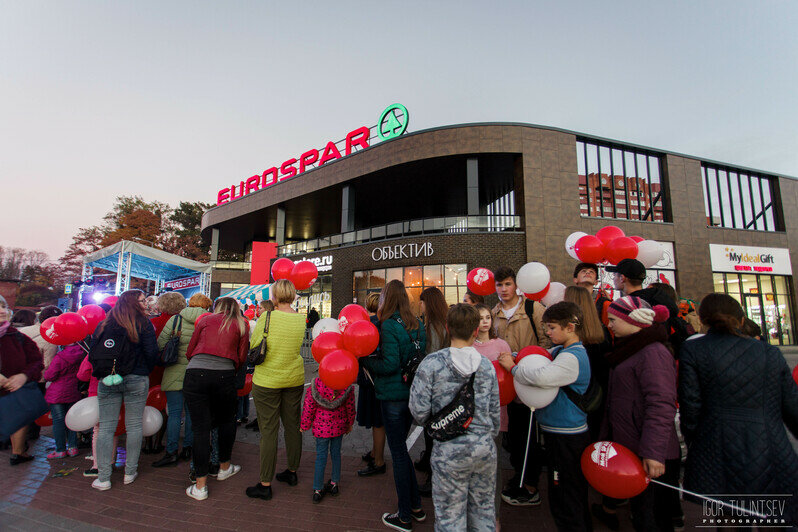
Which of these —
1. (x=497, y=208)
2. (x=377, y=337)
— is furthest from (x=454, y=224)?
(x=377, y=337)

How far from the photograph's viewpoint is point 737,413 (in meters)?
2.15

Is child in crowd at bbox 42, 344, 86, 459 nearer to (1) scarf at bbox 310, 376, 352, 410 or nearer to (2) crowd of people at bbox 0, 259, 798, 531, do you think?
(2) crowd of people at bbox 0, 259, 798, 531

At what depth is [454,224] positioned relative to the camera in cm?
1495

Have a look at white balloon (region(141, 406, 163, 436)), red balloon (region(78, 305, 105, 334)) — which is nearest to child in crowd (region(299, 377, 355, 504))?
white balloon (region(141, 406, 163, 436))

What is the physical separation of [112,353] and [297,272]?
2185 mm

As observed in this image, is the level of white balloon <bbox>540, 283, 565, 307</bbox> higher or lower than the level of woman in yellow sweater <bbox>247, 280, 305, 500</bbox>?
higher

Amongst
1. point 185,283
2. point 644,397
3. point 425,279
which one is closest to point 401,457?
point 644,397

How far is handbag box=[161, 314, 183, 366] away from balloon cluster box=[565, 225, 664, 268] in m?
5.36

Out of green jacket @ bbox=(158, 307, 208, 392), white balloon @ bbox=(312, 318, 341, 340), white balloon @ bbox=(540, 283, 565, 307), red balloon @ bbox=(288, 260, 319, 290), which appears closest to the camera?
white balloon @ bbox=(312, 318, 341, 340)

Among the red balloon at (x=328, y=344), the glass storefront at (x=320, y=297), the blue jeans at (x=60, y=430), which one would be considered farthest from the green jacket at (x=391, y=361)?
the glass storefront at (x=320, y=297)

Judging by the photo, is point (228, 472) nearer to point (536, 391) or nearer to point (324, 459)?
point (324, 459)

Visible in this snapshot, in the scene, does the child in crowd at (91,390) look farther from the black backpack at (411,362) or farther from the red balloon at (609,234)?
the red balloon at (609,234)

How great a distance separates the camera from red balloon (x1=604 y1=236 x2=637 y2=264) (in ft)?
15.1

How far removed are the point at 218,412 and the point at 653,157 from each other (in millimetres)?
20932
